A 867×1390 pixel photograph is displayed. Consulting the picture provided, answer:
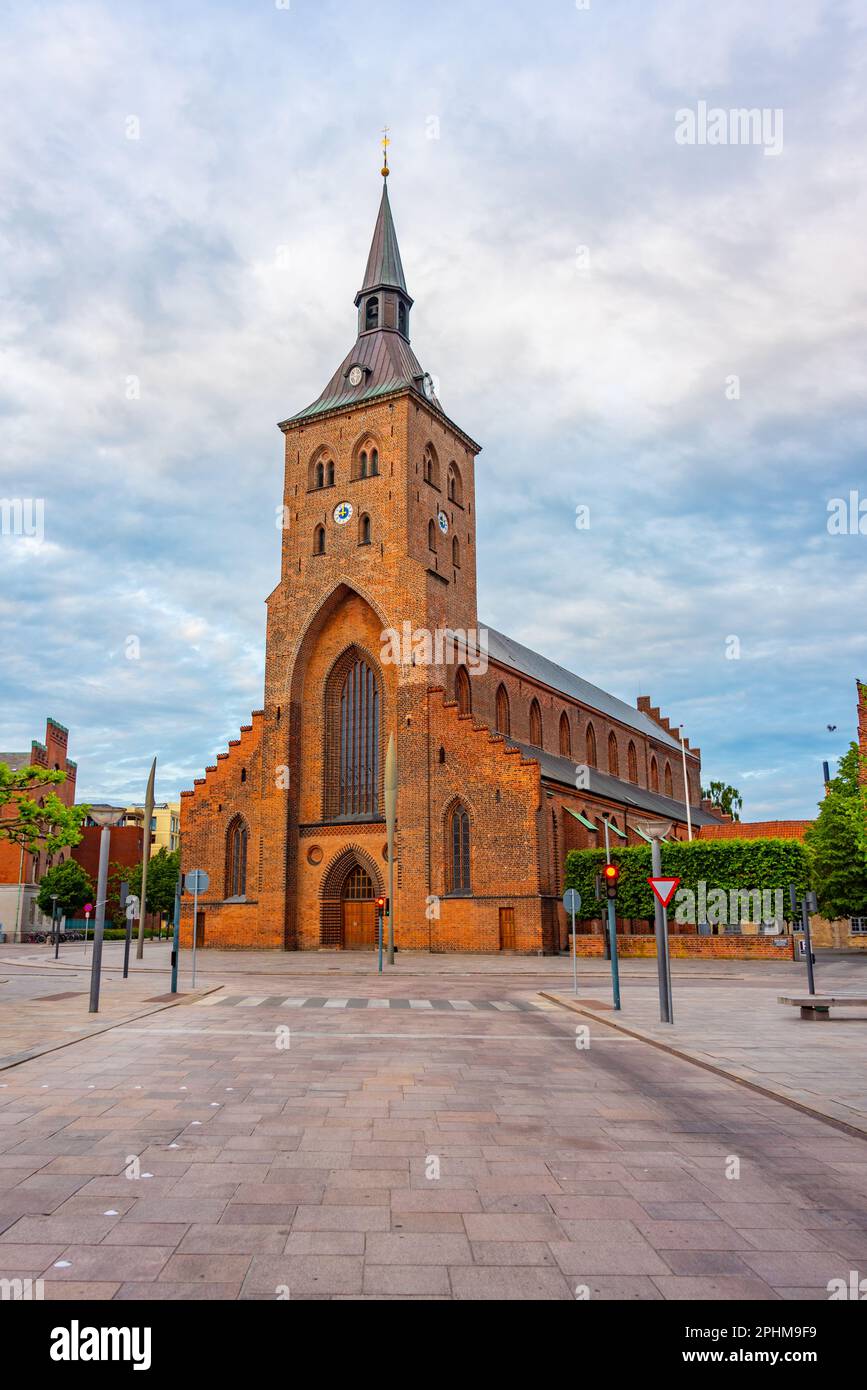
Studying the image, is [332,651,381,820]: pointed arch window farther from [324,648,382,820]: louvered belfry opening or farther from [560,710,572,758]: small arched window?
[560,710,572,758]: small arched window

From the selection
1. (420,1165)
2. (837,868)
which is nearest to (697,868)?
(837,868)

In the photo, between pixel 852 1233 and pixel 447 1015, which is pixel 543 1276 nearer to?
pixel 852 1233

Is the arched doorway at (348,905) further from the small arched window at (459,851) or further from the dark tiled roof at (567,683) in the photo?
the dark tiled roof at (567,683)

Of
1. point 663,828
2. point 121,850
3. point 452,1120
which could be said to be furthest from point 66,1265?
point 121,850

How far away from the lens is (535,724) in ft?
167

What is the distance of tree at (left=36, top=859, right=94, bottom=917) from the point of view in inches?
2493

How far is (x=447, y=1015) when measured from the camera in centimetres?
1712

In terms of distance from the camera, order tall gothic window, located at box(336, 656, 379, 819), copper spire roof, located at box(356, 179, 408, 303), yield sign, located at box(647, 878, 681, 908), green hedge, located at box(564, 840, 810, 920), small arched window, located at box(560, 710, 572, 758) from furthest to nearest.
→ small arched window, located at box(560, 710, 572, 758) < copper spire roof, located at box(356, 179, 408, 303) < tall gothic window, located at box(336, 656, 379, 819) < green hedge, located at box(564, 840, 810, 920) < yield sign, located at box(647, 878, 681, 908)

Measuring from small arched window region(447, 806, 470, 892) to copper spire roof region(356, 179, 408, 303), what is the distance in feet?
90.0

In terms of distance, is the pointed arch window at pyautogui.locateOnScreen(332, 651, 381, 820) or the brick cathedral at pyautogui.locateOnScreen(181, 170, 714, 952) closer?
the brick cathedral at pyautogui.locateOnScreen(181, 170, 714, 952)

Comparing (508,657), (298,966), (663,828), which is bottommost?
(298,966)

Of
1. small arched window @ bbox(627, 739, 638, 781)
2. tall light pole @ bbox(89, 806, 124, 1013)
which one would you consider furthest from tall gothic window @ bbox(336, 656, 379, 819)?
small arched window @ bbox(627, 739, 638, 781)
